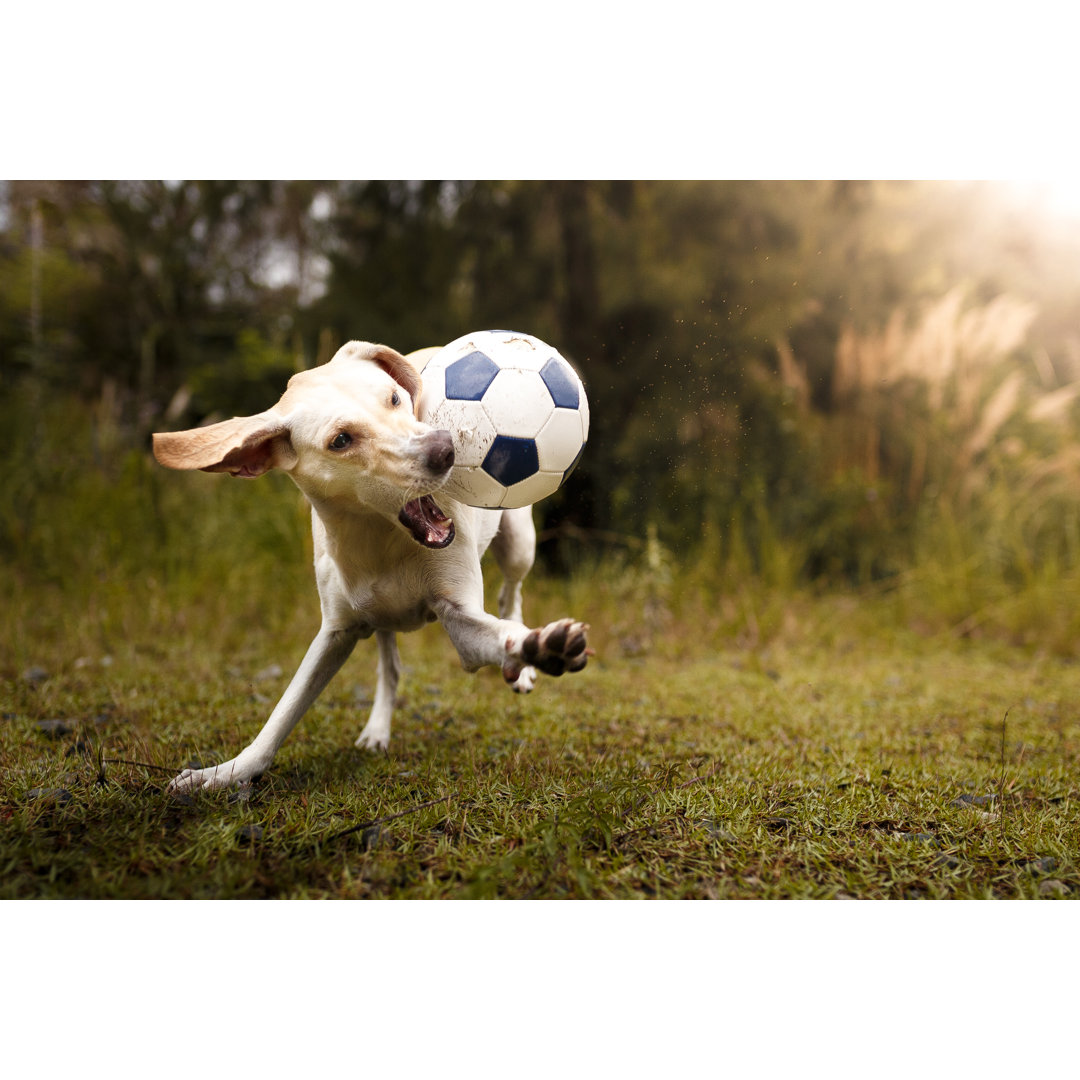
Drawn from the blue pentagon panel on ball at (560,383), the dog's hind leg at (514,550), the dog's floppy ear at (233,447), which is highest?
the blue pentagon panel on ball at (560,383)

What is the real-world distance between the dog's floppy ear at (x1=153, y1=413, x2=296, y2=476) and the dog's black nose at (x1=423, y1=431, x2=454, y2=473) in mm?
428

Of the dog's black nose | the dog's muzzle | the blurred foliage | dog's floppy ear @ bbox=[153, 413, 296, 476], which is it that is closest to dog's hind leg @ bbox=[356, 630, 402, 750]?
the dog's muzzle

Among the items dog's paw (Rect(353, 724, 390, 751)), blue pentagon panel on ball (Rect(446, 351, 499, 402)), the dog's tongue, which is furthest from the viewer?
dog's paw (Rect(353, 724, 390, 751))

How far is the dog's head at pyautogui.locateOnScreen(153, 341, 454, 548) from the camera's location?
2.39m

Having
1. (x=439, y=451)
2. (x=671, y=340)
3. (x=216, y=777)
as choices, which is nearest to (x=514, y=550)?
(x=439, y=451)

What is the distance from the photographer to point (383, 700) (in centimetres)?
363

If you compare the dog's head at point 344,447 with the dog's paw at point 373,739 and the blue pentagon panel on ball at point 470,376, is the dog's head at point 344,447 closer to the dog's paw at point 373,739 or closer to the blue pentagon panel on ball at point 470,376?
the blue pentagon panel on ball at point 470,376

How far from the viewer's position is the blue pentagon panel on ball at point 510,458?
258cm

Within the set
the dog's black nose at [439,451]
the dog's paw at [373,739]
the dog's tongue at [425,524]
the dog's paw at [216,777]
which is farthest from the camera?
the dog's paw at [373,739]

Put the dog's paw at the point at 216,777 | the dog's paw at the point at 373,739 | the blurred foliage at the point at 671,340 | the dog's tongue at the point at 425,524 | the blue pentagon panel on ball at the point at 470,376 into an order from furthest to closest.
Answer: the blurred foliage at the point at 671,340, the dog's paw at the point at 373,739, the dog's paw at the point at 216,777, the blue pentagon panel on ball at the point at 470,376, the dog's tongue at the point at 425,524

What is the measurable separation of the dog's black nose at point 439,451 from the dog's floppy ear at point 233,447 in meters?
0.43

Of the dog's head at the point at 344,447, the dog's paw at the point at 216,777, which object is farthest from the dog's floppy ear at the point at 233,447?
the dog's paw at the point at 216,777

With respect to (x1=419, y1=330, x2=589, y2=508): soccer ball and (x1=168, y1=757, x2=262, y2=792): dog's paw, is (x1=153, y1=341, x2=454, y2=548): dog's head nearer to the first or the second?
(x1=419, y1=330, x2=589, y2=508): soccer ball

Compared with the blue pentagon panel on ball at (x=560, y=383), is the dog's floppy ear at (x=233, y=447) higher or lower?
lower
